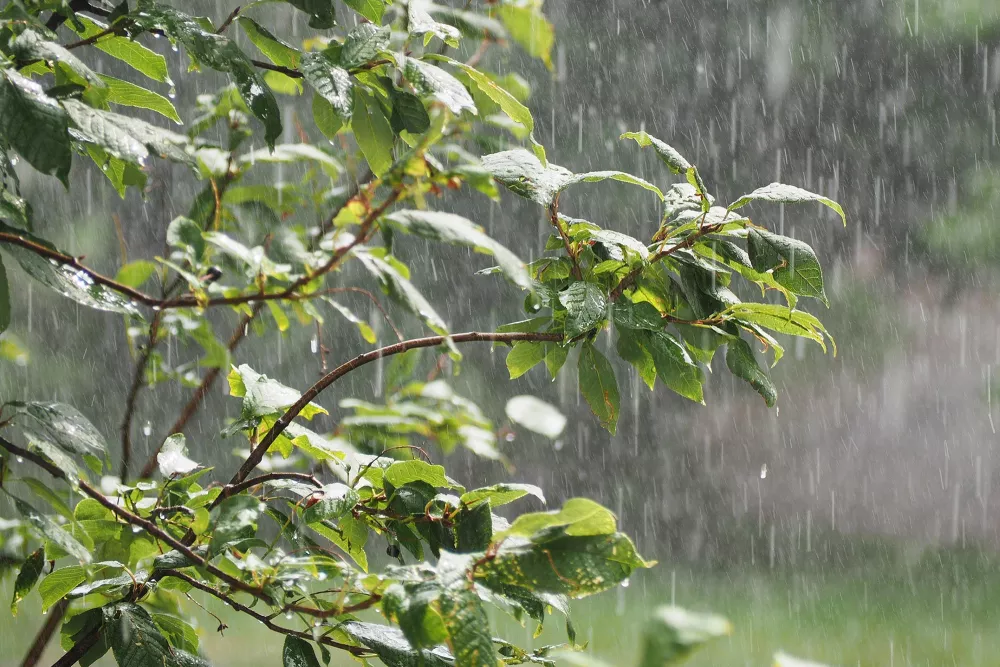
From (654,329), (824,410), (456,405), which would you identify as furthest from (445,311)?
(654,329)

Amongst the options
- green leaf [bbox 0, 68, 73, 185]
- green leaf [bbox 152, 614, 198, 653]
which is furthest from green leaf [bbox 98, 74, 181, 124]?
green leaf [bbox 152, 614, 198, 653]

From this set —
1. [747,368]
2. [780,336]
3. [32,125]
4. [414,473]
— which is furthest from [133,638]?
[780,336]

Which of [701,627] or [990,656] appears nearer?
[701,627]

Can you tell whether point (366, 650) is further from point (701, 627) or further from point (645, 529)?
point (645, 529)

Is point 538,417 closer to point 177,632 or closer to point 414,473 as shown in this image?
point 414,473

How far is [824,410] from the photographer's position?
4949 mm

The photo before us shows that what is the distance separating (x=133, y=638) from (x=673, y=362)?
0.34 metres

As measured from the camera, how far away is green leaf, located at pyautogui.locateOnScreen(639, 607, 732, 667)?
0.19 meters

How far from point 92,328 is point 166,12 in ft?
12.8

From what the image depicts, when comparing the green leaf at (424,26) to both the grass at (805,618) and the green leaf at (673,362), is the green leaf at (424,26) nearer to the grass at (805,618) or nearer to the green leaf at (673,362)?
the green leaf at (673,362)

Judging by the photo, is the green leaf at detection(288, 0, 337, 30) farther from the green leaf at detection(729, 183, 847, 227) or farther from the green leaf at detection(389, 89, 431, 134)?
the green leaf at detection(729, 183, 847, 227)

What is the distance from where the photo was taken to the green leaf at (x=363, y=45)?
0.47m

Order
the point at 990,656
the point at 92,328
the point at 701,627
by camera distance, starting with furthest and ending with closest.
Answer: the point at 92,328
the point at 990,656
the point at 701,627

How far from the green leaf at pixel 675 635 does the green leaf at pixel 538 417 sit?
21 centimetres
